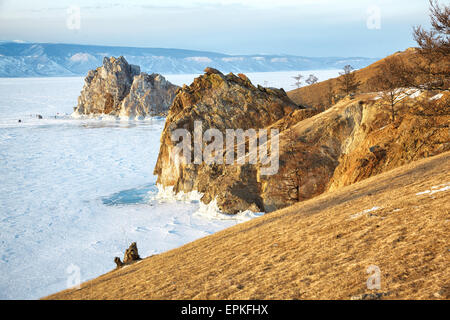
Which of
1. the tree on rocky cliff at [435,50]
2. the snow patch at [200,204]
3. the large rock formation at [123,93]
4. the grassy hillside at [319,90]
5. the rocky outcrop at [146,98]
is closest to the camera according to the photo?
the tree on rocky cliff at [435,50]

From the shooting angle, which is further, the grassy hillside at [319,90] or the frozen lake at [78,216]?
the grassy hillside at [319,90]

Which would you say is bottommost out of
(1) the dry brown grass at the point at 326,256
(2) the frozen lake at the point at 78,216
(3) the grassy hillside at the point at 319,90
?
(2) the frozen lake at the point at 78,216

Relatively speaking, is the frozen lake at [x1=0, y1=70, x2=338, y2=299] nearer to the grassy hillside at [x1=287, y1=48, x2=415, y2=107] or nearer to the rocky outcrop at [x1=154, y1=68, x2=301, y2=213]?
the rocky outcrop at [x1=154, y1=68, x2=301, y2=213]

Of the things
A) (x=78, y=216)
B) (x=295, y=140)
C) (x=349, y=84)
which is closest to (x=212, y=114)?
(x=295, y=140)

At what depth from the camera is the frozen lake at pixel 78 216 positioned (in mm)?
19750

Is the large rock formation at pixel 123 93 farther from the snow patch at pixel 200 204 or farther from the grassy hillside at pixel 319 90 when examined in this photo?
the snow patch at pixel 200 204

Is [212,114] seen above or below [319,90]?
below

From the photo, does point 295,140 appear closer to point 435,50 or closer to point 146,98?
point 435,50

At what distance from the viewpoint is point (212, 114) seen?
115 feet

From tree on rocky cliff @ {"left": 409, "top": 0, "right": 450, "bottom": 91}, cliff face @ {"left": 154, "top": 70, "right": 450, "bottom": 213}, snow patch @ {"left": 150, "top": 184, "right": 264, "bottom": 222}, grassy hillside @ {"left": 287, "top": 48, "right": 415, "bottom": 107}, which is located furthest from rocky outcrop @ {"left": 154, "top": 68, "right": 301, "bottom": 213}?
grassy hillside @ {"left": 287, "top": 48, "right": 415, "bottom": 107}

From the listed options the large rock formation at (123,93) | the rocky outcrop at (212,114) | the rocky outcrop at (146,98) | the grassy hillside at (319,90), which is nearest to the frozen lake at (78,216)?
the rocky outcrop at (212,114)

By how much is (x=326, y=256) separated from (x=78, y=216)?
23.1m

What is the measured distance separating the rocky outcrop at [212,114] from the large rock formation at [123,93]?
64.5 m

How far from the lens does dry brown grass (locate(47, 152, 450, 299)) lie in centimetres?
610
